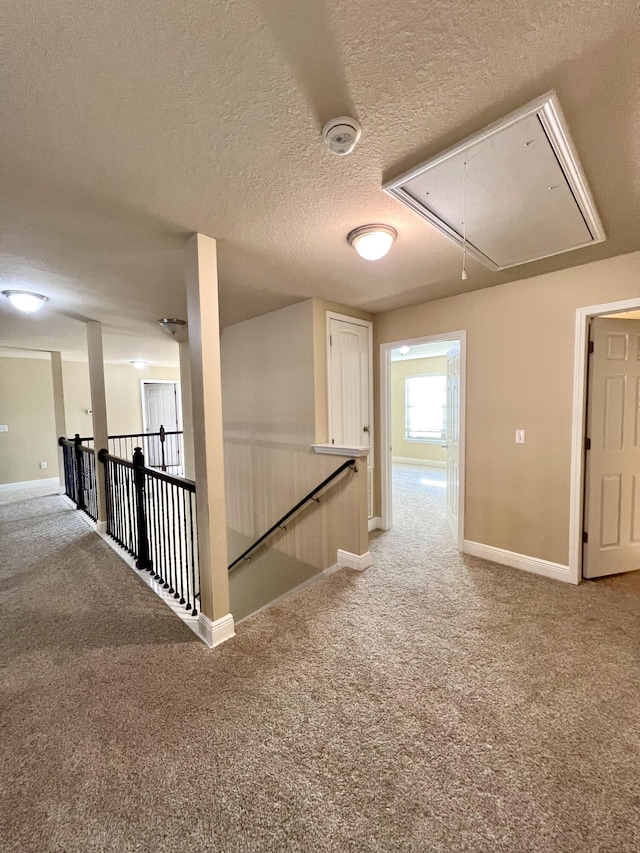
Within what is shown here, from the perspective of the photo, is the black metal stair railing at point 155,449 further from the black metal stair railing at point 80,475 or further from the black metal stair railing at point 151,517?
the black metal stair railing at point 151,517

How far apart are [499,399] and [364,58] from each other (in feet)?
8.59

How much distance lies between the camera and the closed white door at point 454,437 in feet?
11.4

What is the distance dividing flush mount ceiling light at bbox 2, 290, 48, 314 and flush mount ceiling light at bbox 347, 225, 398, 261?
2.80 meters

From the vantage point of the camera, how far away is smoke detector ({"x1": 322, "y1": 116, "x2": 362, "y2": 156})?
1225mm

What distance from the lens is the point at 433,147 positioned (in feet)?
4.55

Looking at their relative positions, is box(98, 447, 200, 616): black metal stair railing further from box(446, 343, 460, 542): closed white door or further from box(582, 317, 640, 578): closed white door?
box(582, 317, 640, 578): closed white door

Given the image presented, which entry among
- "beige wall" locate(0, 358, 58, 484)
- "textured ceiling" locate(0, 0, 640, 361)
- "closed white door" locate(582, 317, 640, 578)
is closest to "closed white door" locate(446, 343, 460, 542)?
"closed white door" locate(582, 317, 640, 578)

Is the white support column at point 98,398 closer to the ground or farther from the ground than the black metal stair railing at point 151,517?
farther from the ground

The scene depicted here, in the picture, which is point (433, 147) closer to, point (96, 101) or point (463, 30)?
point (463, 30)

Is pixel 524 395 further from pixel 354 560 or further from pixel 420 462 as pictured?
pixel 420 462

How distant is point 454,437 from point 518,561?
1.27 metres

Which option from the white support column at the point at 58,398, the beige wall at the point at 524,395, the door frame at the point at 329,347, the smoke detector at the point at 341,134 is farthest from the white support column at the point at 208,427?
the white support column at the point at 58,398

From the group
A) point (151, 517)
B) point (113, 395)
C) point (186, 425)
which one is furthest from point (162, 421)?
point (151, 517)

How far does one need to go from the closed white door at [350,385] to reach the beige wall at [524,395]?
85 centimetres
